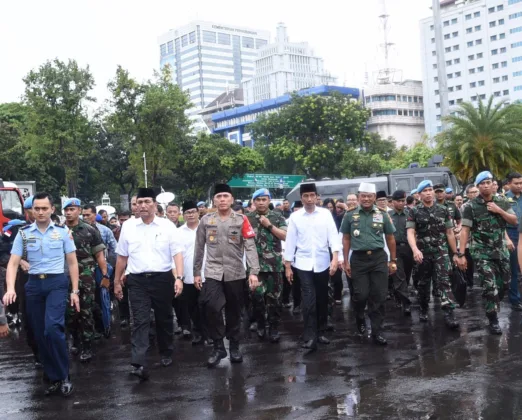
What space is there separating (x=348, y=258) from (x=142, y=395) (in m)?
3.39

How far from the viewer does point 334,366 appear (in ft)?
22.4

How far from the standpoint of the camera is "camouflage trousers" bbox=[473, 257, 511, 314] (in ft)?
26.8

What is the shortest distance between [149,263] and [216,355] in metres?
1.28

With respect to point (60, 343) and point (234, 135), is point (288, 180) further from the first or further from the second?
point (234, 135)

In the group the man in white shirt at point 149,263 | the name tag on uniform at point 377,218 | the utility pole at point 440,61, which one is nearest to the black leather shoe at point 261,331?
the man in white shirt at point 149,263

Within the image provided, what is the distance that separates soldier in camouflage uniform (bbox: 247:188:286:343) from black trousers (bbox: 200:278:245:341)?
1071mm

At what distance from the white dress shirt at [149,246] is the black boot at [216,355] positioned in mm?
1030

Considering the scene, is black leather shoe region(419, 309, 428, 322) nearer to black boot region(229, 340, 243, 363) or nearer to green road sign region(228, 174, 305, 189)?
black boot region(229, 340, 243, 363)

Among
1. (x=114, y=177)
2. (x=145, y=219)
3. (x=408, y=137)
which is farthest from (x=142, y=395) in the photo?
(x=408, y=137)

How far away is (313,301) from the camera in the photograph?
308 inches

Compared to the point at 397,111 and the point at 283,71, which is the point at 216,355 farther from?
the point at 283,71

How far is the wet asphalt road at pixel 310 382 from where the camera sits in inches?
207

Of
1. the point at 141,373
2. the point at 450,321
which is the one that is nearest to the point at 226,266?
the point at 141,373

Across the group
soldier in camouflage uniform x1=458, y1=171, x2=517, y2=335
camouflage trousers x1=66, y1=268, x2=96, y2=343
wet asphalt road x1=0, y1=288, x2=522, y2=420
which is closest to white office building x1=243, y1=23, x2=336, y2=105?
soldier in camouflage uniform x1=458, y1=171, x2=517, y2=335
